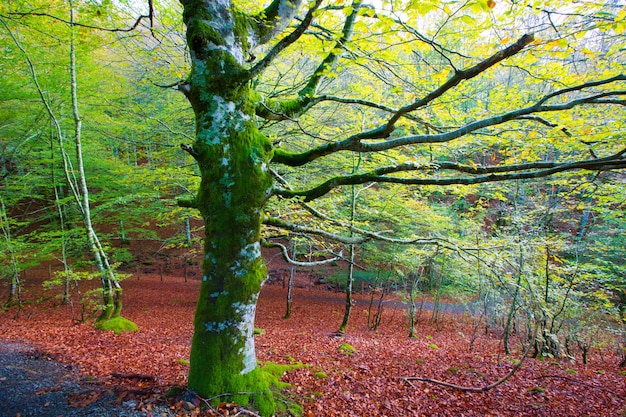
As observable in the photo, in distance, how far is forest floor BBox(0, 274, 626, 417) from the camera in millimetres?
2895

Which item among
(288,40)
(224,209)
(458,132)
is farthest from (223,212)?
(458,132)

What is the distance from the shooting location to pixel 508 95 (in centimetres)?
457

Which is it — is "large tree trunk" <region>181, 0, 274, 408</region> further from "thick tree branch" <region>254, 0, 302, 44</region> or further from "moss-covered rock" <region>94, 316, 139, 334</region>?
"moss-covered rock" <region>94, 316, 139, 334</region>

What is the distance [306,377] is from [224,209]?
3.01m

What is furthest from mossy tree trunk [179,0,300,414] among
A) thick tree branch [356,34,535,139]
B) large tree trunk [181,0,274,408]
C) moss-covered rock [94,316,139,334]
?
moss-covered rock [94,316,139,334]

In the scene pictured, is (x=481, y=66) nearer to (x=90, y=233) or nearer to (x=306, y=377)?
(x=306, y=377)

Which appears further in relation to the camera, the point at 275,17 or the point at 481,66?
the point at 275,17

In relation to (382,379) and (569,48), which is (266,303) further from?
(569,48)

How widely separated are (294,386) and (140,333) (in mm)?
5024

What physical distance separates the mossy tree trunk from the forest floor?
0.36 m

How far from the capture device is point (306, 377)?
14.3 feet

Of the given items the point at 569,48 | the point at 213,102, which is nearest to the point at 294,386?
the point at 213,102

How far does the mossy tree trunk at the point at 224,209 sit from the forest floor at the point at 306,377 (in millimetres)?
363

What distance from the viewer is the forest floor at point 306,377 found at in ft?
9.50
